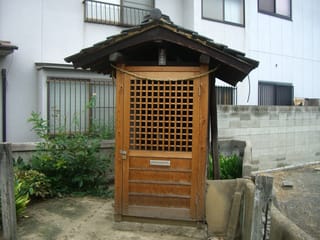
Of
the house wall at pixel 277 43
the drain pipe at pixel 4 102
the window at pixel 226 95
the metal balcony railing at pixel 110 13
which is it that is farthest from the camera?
the house wall at pixel 277 43

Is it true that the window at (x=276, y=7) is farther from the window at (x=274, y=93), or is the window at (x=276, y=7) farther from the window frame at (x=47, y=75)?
the window frame at (x=47, y=75)

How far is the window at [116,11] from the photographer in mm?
10234

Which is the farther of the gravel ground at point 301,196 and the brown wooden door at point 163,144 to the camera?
the gravel ground at point 301,196

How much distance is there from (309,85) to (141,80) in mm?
11989

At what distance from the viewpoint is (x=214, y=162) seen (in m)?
6.53

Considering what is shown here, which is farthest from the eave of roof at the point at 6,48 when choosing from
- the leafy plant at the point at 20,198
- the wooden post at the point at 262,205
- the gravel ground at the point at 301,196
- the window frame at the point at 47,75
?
the wooden post at the point at 262,205

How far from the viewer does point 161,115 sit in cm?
552

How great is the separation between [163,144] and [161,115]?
435 millimetres

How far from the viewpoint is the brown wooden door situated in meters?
5.37

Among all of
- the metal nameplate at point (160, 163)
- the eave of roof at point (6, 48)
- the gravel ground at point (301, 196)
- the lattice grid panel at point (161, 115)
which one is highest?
the eave of roof at point (6, 48)

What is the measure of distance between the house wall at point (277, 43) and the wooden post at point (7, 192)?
849 centimetres

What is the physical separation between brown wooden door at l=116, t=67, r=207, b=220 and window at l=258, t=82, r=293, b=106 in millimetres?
8871

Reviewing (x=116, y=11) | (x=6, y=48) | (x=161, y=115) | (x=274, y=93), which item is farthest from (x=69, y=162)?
(x=274, y=93)

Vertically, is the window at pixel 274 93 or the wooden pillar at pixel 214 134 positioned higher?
the window at pixel 274 93
